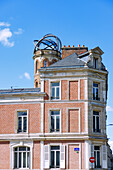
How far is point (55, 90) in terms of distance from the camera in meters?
31.1

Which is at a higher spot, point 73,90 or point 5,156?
point 73,90

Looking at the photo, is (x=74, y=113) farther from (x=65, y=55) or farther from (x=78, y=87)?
(x=65, y=55)

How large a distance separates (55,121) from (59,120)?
0.36 meters

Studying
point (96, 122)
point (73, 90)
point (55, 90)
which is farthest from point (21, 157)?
point (73, 90)

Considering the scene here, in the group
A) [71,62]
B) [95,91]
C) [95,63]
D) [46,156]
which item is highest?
[71,62]

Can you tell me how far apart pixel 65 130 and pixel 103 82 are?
5517 mm

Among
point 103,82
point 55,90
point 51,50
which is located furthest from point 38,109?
point 51,50

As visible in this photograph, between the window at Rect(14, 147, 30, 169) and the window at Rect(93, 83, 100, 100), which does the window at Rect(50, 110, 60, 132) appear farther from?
the window at Rect(93, 83, 100, 100)

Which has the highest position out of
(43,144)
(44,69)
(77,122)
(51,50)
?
(51,50)

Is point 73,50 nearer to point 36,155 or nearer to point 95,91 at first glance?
point 95,91

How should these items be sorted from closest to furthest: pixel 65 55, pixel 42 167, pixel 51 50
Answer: pixel 42 167, pixel 65 55, pixel 51 50

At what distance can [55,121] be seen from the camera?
100.0 ft

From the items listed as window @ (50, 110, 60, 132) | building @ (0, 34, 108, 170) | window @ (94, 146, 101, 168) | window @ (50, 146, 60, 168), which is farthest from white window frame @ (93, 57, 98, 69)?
window @ (50, 146, 60, 168)

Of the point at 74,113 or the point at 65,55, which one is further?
the point at 65,55
